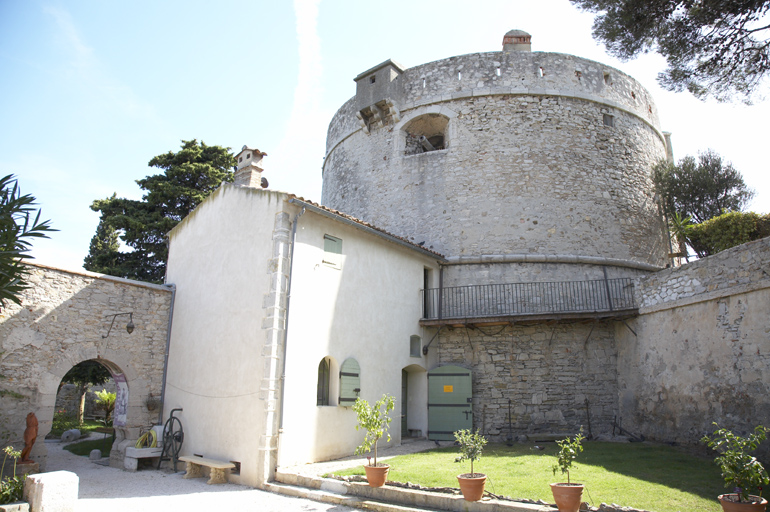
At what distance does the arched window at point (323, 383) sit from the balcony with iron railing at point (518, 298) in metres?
3.96

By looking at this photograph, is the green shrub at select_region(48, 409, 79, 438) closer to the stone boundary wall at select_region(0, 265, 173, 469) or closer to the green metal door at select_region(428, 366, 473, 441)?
the stone boundary wall at select_region(0, 265, 173, 469)

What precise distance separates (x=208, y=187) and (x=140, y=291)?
8.14m

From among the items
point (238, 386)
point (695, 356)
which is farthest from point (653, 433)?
point (238, 386)

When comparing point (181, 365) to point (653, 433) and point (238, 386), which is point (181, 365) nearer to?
point (238, 386)

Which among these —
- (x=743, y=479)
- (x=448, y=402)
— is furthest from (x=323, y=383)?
(x=743, y=479)

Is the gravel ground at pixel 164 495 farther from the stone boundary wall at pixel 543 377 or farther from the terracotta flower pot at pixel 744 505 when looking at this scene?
the stone boundary wall at pixel 543 377

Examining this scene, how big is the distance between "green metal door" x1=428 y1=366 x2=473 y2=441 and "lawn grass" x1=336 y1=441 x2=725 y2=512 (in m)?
1.86

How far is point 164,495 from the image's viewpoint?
25.8 feet

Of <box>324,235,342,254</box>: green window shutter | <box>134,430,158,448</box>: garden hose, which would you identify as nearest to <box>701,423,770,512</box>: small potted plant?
<box>324,235,342,254</box>: green window shutter

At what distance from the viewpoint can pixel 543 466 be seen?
27.4ft

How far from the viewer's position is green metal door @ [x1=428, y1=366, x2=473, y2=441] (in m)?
12.6

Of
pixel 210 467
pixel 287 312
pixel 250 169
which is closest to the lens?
pixel 210 467

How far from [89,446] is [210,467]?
6772 millimetres

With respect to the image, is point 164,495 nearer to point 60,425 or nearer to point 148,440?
point 148,440
